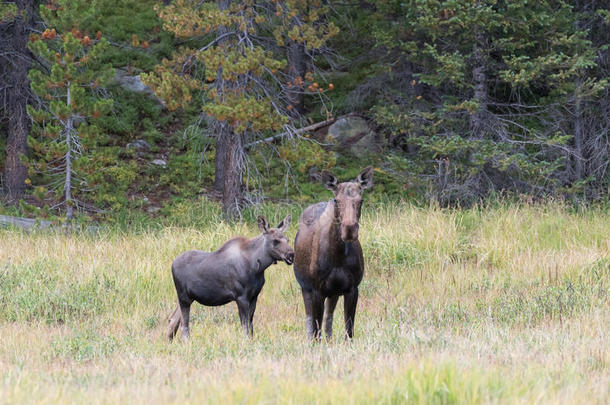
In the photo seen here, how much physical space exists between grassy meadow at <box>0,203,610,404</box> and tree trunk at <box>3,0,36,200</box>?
5167 millimetres

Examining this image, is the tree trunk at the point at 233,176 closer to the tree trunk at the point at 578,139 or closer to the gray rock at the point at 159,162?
the gray rock at the point at 159,162

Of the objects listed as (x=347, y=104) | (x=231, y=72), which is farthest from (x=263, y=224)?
(x=347, y=104)

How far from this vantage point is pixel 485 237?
543 inches

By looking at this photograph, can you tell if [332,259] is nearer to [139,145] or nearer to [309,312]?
[309,312]

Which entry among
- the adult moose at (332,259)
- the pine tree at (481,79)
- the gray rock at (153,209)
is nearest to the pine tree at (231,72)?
the pine tree at (481,79)

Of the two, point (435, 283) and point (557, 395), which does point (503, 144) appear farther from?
point (557, 395)

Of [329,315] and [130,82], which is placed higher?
[130,82]

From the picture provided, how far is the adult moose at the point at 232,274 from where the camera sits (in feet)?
27.9

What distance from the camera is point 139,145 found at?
24.3 meters

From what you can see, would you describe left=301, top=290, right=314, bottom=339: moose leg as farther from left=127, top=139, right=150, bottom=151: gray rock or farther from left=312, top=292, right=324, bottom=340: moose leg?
left=127, top=139, right=150, bottom=151: gray rock

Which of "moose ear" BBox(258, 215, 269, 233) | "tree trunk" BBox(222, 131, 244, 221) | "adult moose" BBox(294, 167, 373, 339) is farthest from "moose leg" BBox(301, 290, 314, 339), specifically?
"tree trunk" BBox(222, 131, 244, 221)

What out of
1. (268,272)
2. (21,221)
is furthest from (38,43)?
(268,272)

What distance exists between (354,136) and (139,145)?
23.2ft

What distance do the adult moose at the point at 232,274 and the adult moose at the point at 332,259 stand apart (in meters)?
0.41
